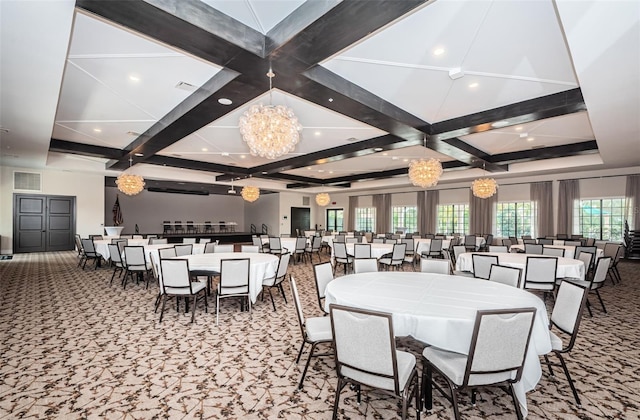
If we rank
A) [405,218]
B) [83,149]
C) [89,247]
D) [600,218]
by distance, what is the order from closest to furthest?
[89,247] < [83,149] < [600,218] < [405,218]

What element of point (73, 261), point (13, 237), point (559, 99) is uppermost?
point (559, 99)

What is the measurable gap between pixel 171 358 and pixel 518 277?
161 inches

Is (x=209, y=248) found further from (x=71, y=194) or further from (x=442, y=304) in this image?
(x=71, y=194)

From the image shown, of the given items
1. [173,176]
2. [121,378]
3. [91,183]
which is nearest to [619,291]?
[121,378]

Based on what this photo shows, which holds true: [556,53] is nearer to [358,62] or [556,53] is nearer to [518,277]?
[358,62]

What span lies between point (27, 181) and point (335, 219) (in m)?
14.8

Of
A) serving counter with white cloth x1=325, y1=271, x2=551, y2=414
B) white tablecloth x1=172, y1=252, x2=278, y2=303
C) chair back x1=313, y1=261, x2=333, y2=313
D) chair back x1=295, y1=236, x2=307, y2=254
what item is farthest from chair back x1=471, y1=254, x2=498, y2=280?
chair back x1=295, y1=236, x2=307, y2=254

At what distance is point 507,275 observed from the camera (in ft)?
12.4

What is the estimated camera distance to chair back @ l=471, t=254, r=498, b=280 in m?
4.94

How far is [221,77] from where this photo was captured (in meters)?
4.05

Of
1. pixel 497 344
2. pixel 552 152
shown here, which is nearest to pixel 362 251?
pixel 497 344

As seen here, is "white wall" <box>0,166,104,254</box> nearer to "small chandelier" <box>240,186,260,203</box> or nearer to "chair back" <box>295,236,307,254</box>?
"small chandelier" <box>240,186,260,203</box>

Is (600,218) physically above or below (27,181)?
below

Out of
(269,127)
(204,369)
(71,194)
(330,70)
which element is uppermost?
(330,70)
